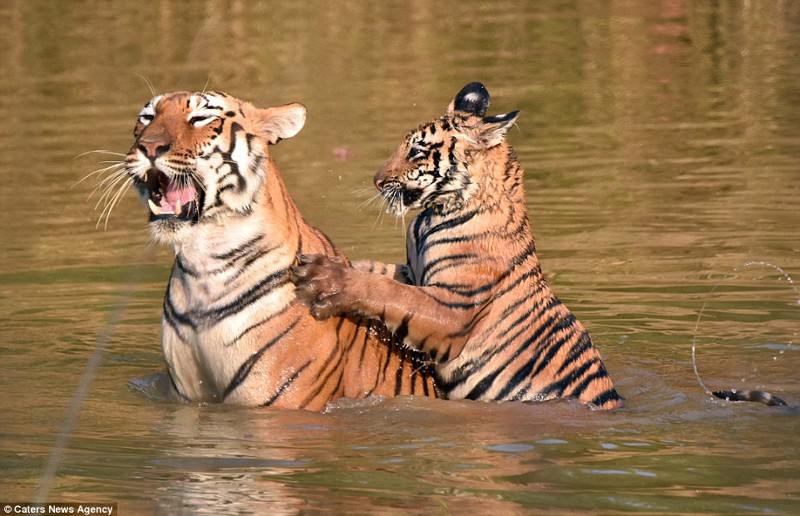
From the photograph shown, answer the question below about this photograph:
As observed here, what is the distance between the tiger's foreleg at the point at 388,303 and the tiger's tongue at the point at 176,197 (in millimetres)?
485

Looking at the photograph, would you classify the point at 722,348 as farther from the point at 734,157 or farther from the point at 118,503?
the point at 734,157

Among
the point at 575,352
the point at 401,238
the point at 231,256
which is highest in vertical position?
the point at 231,256

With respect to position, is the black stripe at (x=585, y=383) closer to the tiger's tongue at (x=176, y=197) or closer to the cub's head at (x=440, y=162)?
the cub's head at (x=440, y=162)

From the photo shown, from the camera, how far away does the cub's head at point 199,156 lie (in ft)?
18.9

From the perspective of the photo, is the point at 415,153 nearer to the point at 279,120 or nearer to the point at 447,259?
the point at 447,259

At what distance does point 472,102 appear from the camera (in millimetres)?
6852

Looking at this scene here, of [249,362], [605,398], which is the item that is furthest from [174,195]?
[605,398]

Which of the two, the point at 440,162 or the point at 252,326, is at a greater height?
the point at 440,162

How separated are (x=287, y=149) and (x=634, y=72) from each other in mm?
4791

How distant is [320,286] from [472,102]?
1.27m

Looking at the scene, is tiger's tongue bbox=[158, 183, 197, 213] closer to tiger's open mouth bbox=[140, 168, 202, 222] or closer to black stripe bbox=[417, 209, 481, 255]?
tiger's open mouth bbox=[140, 168, 202, 222]

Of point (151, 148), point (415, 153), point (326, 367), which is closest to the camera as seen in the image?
point (151, 148)

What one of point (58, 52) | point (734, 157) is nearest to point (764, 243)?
point (734, 157)

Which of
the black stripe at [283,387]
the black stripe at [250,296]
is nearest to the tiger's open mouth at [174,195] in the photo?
the black stripe at [250,296]
